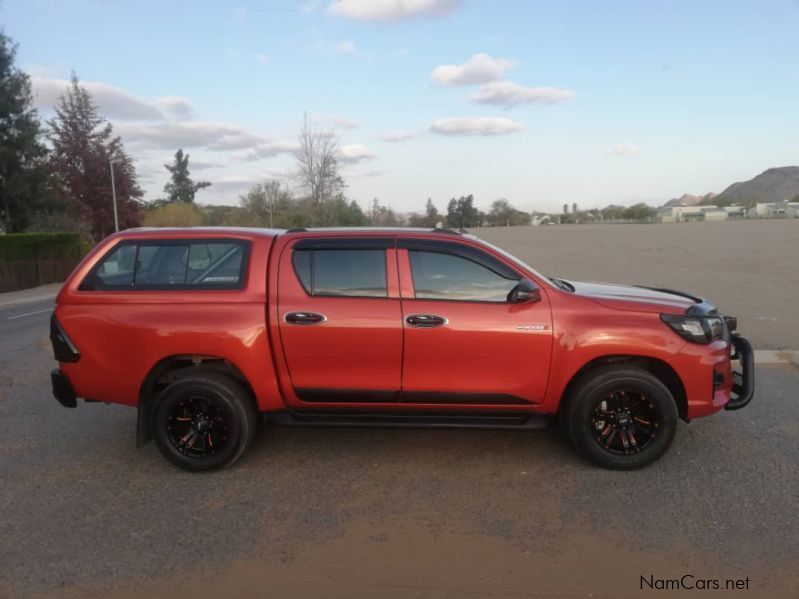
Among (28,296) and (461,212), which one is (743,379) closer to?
(28,296)

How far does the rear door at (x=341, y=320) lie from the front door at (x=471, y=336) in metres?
0.13

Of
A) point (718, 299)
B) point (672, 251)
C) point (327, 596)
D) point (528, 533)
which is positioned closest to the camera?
point (327, 596)

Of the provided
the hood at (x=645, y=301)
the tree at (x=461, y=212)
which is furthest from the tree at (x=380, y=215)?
the hood at (x=645, y=301)

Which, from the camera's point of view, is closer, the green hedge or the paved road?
the paved road

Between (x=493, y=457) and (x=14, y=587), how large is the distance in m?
3.20

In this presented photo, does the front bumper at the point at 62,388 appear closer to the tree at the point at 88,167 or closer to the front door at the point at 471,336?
the front door at the point at 471,336

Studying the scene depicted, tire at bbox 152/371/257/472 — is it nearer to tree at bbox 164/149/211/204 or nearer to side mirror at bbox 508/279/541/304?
side mirror at bbox 508/279/541/304

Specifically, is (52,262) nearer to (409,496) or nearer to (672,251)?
(409,496)

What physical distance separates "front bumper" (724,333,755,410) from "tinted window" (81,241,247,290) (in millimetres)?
3906

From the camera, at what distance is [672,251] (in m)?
31.9

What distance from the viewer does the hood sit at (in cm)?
448

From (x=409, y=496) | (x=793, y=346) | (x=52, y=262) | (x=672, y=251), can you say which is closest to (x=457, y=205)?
(x=672, y=251)

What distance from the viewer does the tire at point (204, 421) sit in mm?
4504

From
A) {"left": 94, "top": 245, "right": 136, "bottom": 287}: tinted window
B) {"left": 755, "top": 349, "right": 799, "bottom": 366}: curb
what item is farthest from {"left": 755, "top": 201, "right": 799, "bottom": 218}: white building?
{"left": 94, "top": 245, "right": 136, "bottom": 287}: tinted window
